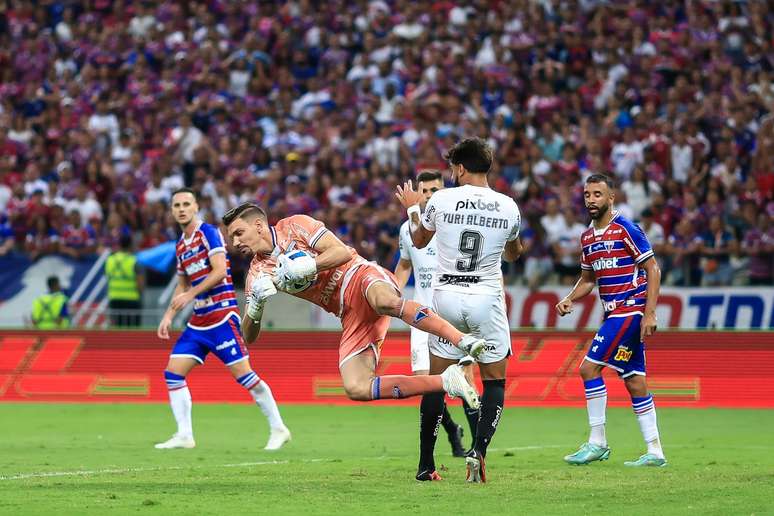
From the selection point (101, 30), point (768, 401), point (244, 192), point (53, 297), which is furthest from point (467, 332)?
point (101, 30)

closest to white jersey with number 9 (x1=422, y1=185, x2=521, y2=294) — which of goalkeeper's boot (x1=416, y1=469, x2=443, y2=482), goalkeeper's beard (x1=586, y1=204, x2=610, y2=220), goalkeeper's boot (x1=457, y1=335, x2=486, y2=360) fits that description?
goalkeeper's boot (x1=457, y1=335, x2=486, y2=360)

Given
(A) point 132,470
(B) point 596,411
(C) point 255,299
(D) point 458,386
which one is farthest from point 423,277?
(D) point 458,386

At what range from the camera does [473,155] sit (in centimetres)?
1027

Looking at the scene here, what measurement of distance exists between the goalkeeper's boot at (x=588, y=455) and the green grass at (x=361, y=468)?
140 millimetres

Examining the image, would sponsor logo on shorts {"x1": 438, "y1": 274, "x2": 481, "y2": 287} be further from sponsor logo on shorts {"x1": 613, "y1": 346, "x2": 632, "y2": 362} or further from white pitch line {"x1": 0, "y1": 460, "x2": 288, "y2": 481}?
white pitch line {"x1": 0, "y1": 460, "x2": 288, "y2": 481}

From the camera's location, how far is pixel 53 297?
24125 mm

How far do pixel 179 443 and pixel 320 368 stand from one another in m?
7.36

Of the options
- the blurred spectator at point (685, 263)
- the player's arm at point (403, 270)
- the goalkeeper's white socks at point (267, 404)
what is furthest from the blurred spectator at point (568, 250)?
the player's arm at point (403, 270)

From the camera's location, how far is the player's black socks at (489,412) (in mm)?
10227

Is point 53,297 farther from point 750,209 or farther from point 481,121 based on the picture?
point 750,209

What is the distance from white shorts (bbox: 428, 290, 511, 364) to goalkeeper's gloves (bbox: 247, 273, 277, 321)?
4.27 ft

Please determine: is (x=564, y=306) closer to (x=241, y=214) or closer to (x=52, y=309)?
(x=241, y=214)

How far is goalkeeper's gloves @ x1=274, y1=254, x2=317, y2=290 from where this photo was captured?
394 inches

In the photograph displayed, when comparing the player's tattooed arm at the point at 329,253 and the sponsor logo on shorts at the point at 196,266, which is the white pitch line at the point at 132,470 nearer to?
the player's tattooed arm at the point at 329,253
